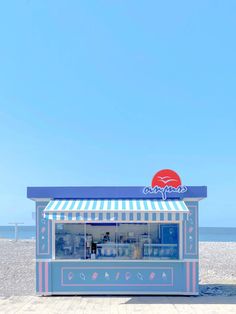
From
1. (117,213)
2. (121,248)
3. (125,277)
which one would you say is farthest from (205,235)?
(117,213)

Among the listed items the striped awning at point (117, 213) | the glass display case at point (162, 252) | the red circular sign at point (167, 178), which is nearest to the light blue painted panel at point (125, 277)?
the glass display case at point (162, 252)

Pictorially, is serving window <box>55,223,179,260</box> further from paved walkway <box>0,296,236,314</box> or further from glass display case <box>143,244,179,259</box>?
paved walkway <box>0,296,236,314</box>

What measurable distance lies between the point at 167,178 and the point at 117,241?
2.31m

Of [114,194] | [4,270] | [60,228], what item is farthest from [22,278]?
[114,194]

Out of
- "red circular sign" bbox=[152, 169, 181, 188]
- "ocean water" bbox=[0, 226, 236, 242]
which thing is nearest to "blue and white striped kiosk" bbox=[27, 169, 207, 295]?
"red circular sign" bbox=[152, 169, 181, 188]

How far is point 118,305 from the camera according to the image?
11727mm

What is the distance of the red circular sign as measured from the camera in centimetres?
1316

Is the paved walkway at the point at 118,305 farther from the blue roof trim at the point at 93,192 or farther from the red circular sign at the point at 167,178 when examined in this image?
the red circular sign at the point at 167,178

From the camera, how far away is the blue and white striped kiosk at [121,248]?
42.4ft

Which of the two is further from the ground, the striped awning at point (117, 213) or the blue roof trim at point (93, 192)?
the blue roof trim at point (93, 192)

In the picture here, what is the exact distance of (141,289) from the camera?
1293 cm

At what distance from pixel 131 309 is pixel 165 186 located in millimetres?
3551

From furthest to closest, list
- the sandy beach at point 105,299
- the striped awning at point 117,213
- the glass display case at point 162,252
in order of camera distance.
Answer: the glass display case at point 162,252
the striped awning at point 117,213
the sandy beach at point 105,299

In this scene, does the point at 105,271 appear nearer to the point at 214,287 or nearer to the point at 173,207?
the point at 173,207
